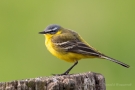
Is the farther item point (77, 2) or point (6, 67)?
point (77, 2)

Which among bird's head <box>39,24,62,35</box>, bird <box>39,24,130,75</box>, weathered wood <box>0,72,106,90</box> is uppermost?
bird's head <box>39,24,62,35</box>

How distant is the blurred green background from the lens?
520 inches

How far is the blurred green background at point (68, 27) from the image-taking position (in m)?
13.2

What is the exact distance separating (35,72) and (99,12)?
537 cm

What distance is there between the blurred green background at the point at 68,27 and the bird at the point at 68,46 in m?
1.50

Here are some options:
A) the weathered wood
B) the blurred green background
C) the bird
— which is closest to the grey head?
the bird

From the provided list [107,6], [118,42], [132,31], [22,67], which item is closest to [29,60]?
[22,67]

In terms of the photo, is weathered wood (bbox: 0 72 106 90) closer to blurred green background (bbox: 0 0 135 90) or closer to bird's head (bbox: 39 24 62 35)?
bird's head (bbox: 39 24 62 35)

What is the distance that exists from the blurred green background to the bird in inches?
59.1

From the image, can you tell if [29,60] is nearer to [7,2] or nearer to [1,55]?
[1,55]

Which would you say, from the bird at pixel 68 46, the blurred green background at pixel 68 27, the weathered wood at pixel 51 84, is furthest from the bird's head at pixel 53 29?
the weathered wood at pixel 51 84

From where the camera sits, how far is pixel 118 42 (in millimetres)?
14977

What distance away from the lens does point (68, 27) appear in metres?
16.5

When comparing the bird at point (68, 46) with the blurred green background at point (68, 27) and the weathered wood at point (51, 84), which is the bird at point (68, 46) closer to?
the blurred green background at point (68, 27)
